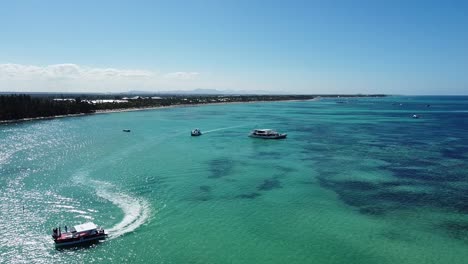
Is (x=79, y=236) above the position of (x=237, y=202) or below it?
above

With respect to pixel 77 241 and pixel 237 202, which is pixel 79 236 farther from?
pixel 237 202

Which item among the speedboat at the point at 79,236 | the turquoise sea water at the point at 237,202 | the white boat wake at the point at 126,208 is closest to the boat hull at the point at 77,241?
the speedboat at the point at 79,236

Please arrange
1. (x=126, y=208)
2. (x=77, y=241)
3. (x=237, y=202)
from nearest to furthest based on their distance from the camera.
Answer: (x=77, y=241), (x=126, y=208), (x=237, y=202)

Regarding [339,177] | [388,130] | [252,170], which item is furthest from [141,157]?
[388,130]

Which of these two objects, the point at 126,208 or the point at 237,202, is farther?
the point at 237,202

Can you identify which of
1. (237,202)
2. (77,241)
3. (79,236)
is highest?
(79,236)

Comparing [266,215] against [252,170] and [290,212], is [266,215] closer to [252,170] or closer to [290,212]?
[290,212]

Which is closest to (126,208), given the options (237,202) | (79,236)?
(79,236)
